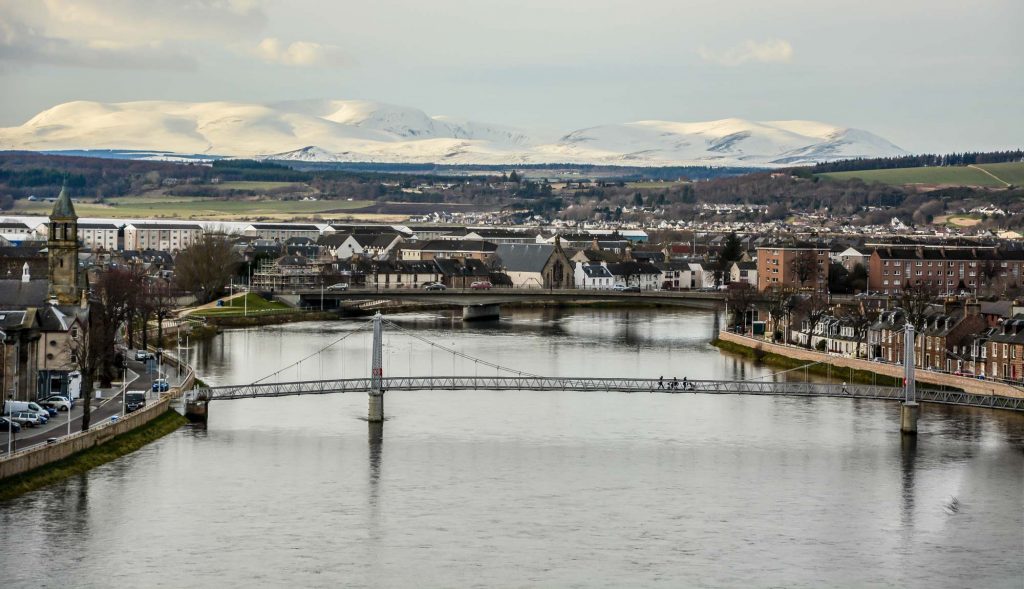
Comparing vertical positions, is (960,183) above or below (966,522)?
above

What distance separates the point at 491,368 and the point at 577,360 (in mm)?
3729

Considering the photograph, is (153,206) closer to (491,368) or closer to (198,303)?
(198,303)

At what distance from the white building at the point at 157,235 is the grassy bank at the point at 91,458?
224ft

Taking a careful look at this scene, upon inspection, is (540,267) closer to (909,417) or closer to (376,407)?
(376,407)

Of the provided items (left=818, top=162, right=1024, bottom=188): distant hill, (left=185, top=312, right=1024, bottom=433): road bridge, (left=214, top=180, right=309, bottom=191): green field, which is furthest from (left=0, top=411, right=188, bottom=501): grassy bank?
(left=214, top=180, right=309, bottom=191): green field

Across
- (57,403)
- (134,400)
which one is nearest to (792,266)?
(134,400)

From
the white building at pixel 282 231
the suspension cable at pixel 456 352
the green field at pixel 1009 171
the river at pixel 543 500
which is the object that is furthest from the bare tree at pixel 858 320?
the green field at pixel 1009 171

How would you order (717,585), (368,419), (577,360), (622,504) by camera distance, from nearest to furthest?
(717,585), (622,504), (368,419), (577,360)

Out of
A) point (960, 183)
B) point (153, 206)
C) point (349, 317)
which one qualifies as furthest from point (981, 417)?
point (153, 206)

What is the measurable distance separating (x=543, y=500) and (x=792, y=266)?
4898 centimetres

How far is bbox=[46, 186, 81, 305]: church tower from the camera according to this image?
35719mm

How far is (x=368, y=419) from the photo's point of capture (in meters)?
31.0

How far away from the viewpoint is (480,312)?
2325 inches

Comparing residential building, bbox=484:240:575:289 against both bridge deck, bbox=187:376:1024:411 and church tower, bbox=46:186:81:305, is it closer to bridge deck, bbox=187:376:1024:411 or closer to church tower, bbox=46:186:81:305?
church tower, bbox=46:186:81:305
